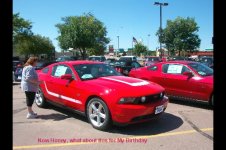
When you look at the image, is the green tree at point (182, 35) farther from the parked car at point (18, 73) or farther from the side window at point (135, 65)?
the parked car at point (18, 73)

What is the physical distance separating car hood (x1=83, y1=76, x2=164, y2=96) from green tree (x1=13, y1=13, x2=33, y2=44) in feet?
113

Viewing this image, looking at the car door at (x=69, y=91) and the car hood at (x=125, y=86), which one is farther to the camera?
the car door at (x=69, y=91)

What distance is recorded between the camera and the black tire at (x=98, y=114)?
5.76 m

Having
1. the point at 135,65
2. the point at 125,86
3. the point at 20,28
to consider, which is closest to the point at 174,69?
the point at 125,86

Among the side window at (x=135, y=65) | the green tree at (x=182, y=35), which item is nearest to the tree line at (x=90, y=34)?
the green tree at (x=182, y=35)

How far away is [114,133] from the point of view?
18.7 ft

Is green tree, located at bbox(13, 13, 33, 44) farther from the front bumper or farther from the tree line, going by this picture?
the front bumper

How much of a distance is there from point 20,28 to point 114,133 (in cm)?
3713

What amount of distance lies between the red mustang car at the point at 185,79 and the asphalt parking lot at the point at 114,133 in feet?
2.31

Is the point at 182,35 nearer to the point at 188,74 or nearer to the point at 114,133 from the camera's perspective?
the point at 188,74

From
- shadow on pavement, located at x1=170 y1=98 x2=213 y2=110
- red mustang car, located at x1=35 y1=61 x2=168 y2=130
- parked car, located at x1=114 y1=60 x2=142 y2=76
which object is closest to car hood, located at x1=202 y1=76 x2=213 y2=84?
shadow on pavement, located at x1=170 y1=98 x2=213 y2=110

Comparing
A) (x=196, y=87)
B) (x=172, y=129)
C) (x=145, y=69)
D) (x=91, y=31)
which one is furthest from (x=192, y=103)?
(x=91, y=31)

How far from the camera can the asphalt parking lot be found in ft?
16.5
